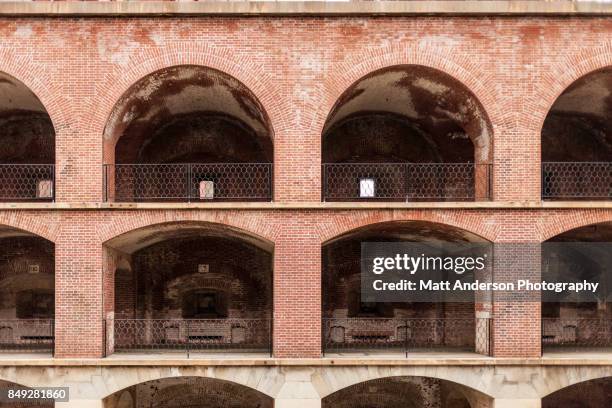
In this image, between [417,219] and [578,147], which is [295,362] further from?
[578,147]

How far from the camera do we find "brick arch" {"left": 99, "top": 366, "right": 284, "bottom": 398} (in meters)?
10.6

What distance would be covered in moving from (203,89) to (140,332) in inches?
225

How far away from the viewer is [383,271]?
14.3 metres

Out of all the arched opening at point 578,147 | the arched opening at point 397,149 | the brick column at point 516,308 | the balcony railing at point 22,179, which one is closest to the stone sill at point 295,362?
the brick column at point 516,308

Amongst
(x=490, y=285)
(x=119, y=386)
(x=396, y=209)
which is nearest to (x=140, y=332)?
(x=119, y=386)

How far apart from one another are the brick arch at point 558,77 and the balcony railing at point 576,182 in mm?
3058

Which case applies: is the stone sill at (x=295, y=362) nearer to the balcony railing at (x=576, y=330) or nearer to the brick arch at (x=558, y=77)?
the balcony railing at (x=576, y=330)

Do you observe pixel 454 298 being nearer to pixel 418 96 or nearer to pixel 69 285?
pixel 418 96

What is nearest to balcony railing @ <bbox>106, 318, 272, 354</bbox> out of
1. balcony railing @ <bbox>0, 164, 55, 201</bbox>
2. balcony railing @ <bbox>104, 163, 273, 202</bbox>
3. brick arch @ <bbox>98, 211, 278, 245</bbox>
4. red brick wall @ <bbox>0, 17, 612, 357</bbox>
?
red brick wall @ <bbox>0, 17, 612, 357</bbox>

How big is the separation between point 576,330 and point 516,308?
13.3 feet

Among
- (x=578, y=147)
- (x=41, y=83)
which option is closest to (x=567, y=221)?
(x=578, y=147)

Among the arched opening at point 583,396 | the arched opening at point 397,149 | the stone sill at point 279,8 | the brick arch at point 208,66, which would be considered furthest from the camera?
the arched opening at point 583,396

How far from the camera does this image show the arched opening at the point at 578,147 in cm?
1327

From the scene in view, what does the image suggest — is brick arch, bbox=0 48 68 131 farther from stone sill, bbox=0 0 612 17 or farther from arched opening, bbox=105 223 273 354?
arched opening, bbox=105 223 273 354
